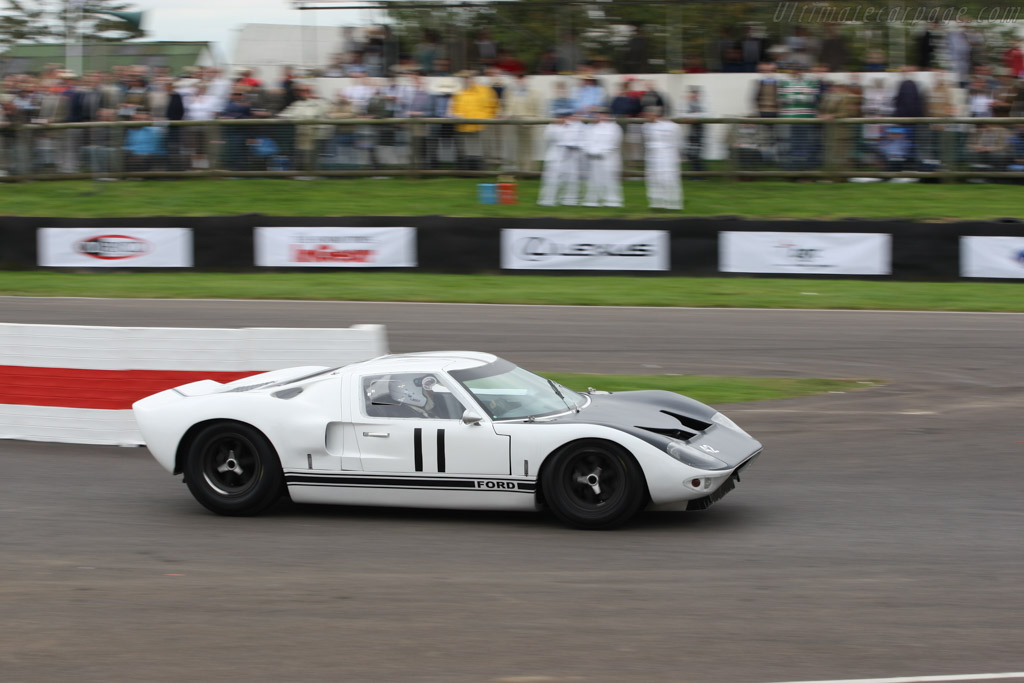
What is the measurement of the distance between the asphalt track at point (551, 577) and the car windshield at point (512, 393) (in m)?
0.68

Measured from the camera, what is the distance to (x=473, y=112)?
74.2ft

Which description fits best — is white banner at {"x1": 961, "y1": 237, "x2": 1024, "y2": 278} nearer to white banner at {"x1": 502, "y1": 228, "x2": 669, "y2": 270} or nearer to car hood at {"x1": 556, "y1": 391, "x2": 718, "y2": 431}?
white banner at {"x1": 502, "y1": 228, "x2": 669, "y2": 270}

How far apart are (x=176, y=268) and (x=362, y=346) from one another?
10.8 m

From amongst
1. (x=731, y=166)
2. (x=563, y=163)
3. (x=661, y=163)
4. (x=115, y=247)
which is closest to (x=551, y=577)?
(x=115, y=247)

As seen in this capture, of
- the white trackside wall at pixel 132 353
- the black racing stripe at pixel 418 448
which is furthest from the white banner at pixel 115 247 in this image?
the black racing stripe at pixel 418 448

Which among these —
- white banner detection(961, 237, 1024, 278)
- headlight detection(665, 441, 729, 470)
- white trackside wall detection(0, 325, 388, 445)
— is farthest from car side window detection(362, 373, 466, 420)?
white banner detection(961, 237, 1024, 278)

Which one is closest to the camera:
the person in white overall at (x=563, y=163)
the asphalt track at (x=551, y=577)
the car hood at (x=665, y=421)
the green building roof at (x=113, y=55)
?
the asphalt track at (x=551, y=577)

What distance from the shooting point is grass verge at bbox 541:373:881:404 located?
434 inches

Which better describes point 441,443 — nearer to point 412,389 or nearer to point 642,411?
point 412,389

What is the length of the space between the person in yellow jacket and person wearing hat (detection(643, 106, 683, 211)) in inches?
135

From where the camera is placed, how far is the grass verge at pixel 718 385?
11.0 meters

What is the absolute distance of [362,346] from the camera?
29.6ft

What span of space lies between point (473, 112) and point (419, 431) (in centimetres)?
1647

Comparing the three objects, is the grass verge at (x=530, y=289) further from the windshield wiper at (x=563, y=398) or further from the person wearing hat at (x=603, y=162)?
the windshield wiper at (x=563, y=398)
